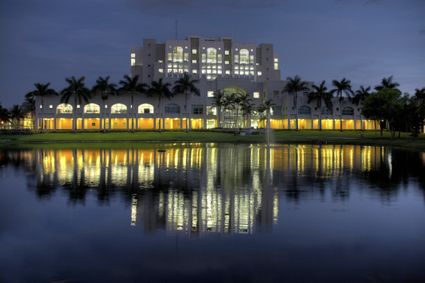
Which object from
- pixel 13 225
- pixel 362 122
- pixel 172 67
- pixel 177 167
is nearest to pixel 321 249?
pixel 13 225

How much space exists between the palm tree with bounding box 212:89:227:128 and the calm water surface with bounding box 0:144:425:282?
80.1 m

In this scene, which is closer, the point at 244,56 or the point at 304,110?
the point at 304,110

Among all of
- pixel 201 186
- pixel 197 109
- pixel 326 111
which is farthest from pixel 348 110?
pixel 201 186

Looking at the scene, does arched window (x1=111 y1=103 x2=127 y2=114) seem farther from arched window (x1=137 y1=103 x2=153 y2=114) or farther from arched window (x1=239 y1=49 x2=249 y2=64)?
arched window (x1=239 y1=49 x2=249 y2=64)

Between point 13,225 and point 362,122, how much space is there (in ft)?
363

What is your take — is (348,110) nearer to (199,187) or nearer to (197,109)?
(197,109)

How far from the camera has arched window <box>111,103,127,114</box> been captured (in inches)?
4102

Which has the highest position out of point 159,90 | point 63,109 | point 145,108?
point 159,90

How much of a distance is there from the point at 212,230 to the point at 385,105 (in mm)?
63670

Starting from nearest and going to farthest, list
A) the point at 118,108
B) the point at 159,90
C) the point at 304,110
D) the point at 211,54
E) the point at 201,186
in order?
the point at 201,186
the point at 159,90
the point at 118,108
the point at 304,110
the point at 211,54

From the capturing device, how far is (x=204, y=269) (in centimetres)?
855

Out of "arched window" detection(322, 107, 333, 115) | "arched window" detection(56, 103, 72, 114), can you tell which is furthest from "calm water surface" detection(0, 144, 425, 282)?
"arched window" detection(322, 107, 333, 115)

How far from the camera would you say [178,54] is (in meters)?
147

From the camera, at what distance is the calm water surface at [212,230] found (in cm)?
847
